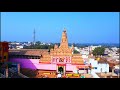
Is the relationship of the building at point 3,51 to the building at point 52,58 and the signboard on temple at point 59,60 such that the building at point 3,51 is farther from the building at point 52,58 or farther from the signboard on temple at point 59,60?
the signboard on temple at point 59,60

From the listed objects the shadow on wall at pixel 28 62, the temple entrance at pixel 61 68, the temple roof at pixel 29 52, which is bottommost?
the temple entrance at pixel 61 68

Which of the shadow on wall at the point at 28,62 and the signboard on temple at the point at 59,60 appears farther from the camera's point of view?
the signboard on temple at the point at 59,60

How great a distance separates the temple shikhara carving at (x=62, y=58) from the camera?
608 cm

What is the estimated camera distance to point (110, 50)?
6090 mm

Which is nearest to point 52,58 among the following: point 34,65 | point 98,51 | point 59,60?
point 59,60

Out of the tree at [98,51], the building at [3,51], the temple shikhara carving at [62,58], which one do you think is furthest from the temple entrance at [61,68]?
the building at [3,51]

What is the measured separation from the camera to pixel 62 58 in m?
6.17

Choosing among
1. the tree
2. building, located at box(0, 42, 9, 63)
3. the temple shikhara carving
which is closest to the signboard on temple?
the temple shikhara carving

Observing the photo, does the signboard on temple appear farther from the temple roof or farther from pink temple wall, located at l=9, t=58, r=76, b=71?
the temple roof

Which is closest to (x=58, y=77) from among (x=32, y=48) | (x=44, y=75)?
(x=44, y=75)

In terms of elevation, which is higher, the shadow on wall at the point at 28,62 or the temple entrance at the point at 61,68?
the shadow on wall at the point at 28,62

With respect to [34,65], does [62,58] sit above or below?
above

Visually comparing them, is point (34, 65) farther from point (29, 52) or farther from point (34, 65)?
point (29, 52)
